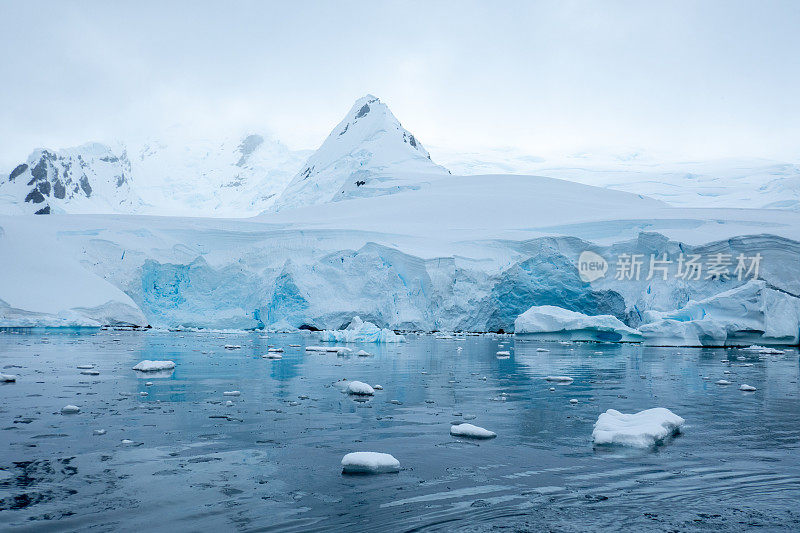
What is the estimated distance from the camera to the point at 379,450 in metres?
4.31

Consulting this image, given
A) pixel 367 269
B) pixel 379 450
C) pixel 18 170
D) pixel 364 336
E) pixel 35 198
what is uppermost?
pixel 18 170

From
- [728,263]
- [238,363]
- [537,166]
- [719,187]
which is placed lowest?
[238,363]

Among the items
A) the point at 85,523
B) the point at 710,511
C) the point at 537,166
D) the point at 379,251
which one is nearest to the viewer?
the point at 85,523

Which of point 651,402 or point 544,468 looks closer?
point 544,468

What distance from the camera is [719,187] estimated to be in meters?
62.7

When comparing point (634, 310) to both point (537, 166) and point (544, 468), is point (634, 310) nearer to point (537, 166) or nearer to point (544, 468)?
point (544, 468)

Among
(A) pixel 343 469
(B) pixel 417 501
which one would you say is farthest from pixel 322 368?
(B) pixel 417 501

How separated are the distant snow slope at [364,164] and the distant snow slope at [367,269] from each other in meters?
22.2

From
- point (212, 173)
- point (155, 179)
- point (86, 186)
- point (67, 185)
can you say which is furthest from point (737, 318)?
point (155, 179)

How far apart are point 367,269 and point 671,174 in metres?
57.6

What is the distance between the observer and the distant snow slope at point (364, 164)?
50219 millimetres

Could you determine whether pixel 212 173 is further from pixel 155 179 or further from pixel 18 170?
pixel 18 170

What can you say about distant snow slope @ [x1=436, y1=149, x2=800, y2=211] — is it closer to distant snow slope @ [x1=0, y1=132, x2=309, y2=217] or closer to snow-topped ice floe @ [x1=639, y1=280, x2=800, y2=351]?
distant snow slope @ [x1=0, y1=132, x2=309, y2=217]

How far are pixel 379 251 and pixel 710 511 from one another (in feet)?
73.3
